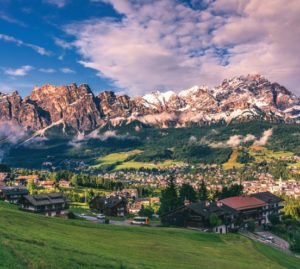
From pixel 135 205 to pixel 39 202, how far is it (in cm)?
7003

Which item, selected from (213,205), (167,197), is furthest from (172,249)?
(167,197)

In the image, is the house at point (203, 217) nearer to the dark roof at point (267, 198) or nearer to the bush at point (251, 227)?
the bush at point (251, 227)

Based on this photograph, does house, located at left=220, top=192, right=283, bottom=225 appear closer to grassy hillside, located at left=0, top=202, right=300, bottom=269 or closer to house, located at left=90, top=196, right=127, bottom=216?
house, located at left=90, top=196, right=127, bottom=216

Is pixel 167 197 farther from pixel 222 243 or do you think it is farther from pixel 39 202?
pixel 222 243

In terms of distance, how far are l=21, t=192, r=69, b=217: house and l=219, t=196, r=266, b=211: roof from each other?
5423 centimetres

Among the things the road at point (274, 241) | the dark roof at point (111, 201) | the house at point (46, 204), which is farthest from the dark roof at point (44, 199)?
the road at point (274, 241)

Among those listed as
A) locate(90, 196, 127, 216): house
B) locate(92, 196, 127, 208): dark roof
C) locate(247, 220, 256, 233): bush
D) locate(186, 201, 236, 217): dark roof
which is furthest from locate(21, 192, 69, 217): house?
locate(247, 220, 256, 233): bush

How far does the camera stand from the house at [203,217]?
3964 inches

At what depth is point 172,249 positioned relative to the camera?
5609 centimetres

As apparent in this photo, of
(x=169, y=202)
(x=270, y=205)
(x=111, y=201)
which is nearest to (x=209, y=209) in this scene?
(x=169, y=202)

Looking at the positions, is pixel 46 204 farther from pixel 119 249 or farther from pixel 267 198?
pixel 267 198

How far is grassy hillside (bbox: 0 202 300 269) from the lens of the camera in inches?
1384

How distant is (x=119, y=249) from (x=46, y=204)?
68.3 meters

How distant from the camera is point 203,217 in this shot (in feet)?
332
